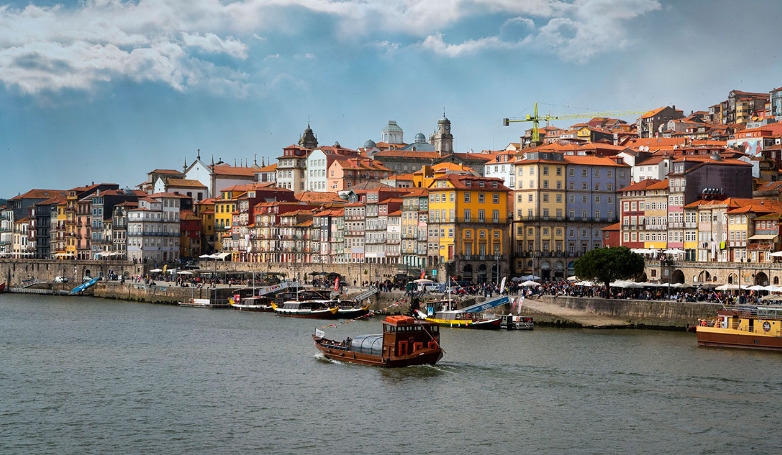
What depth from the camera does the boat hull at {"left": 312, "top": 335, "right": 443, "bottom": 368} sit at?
190 feet

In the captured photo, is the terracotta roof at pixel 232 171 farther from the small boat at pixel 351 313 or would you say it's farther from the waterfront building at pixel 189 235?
the small boat at pixel 351 313

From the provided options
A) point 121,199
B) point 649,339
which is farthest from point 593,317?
point 121,199

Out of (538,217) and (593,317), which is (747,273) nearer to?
(593,317)

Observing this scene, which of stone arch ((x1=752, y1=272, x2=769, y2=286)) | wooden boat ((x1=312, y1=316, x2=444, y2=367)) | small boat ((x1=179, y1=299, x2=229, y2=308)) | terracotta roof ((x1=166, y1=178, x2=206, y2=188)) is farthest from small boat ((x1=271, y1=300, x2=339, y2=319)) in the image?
terracotta roof ((x1=166, y1=178, x2=206, y2=188))

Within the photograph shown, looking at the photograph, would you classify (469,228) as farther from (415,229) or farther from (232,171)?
(232,171)

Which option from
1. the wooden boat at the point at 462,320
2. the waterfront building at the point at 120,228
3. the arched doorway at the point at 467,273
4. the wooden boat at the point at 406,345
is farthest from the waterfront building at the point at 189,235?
the wooden boat at the point at 406,345

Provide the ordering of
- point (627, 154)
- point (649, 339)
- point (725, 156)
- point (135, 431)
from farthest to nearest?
point (627, 154), point (725, 156), point (649, 339), point (135, 431)

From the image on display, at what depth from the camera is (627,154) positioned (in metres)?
113

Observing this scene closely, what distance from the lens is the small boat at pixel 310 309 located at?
3445 inches

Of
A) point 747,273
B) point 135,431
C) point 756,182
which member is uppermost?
point 756,182

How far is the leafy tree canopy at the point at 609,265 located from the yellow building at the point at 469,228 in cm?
1719

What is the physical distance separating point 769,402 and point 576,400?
7004 mm

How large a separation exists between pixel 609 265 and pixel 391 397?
35172mm

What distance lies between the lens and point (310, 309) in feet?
292
